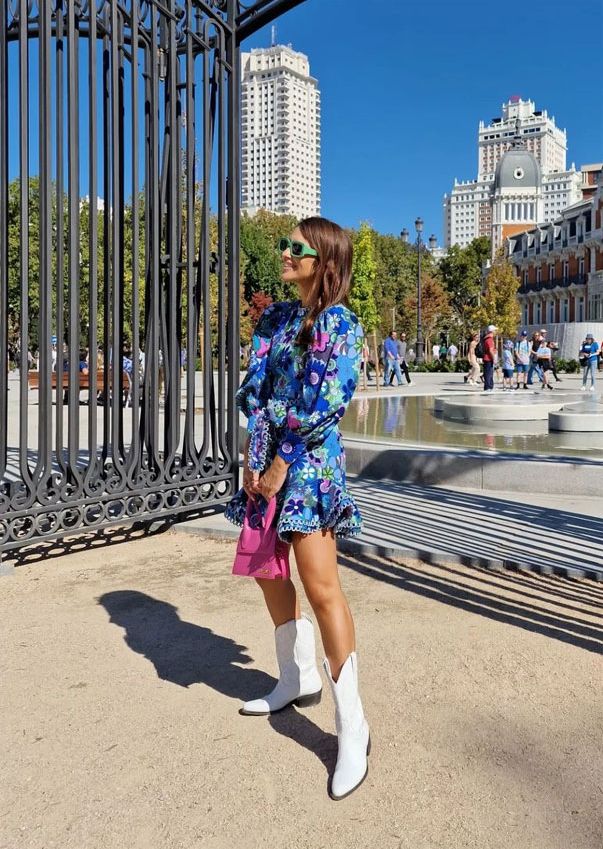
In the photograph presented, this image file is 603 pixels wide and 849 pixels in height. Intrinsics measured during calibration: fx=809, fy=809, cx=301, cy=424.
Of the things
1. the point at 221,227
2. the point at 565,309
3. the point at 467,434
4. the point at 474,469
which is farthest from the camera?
the point at 565,309

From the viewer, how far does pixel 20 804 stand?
103 inches

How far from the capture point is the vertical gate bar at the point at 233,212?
6.62 m

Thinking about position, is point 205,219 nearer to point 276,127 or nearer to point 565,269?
point 565,269

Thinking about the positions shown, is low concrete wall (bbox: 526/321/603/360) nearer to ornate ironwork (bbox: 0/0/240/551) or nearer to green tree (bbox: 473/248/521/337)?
green tree (bbox: 473/248/521/337)

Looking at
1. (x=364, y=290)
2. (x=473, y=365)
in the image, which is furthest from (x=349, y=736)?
(x=364, y=290)

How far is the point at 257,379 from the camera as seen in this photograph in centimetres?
300

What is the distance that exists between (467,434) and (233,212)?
20.1ft

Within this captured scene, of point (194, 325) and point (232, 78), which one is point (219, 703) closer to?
point (194, 325)

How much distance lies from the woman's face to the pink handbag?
0.83 m

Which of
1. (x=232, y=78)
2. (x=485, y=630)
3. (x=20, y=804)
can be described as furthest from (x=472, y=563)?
(x=232, y=78)

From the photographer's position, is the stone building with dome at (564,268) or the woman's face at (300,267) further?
the stone building with dome at (564,268)

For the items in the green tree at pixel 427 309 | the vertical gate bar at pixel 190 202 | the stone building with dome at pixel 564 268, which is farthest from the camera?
the green tree at pixel 427 309

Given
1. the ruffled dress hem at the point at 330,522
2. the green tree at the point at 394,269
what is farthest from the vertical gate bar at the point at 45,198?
the green tree at the point at 394,269

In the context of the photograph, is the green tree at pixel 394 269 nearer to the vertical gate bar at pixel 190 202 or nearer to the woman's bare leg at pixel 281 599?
the vertical gate bar at pixel 190 202
